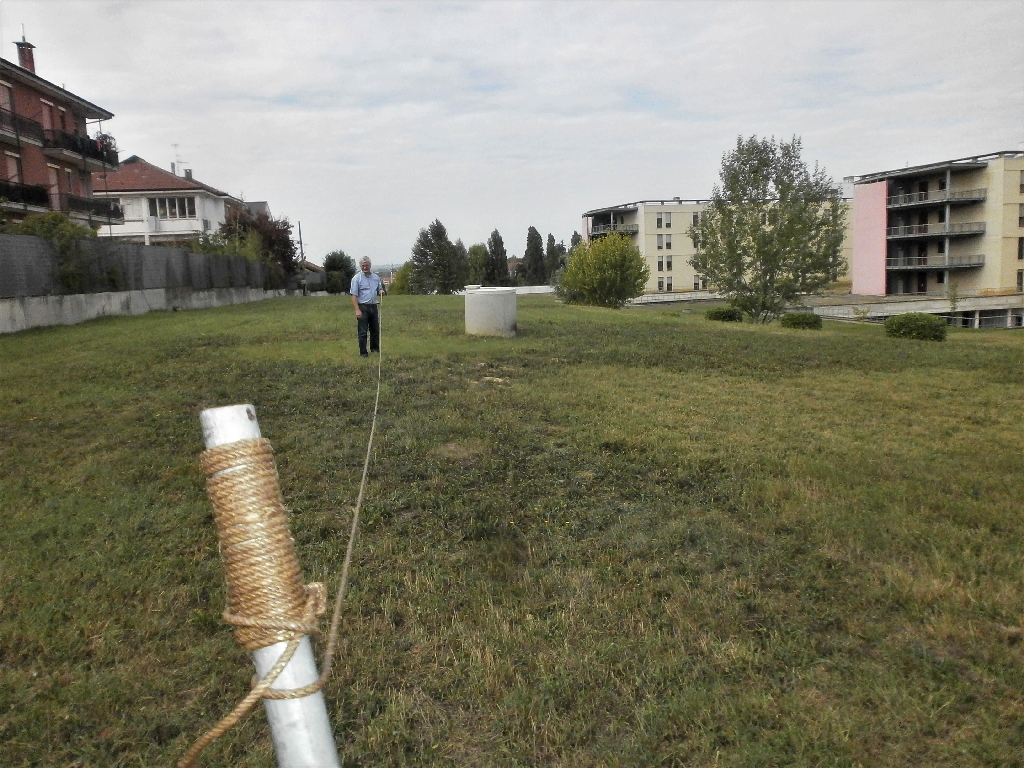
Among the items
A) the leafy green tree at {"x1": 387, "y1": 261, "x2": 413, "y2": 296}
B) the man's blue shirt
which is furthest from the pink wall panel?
the man's blue shirt

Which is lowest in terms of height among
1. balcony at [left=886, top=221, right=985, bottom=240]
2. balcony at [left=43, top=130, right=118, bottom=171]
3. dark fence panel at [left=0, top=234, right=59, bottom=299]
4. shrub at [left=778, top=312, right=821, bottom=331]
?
shrub at [left=778, top=312, right=821, bottom=331]

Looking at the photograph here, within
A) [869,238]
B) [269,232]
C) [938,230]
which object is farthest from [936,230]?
[269,232]

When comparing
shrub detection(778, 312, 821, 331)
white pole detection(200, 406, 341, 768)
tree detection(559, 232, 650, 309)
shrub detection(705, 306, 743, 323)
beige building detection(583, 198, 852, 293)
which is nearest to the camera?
white pole detection(200, 406, 341, 768)

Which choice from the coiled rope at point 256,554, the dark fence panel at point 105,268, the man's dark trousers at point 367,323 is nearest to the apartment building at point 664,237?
the dark fence panel at point 105,268

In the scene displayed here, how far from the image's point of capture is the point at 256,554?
→ 1285 mm

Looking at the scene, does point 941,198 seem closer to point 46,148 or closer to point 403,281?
point 403,281

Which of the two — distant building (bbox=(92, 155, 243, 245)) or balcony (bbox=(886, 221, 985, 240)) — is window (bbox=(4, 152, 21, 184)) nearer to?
distant building (bbox=(92, 155, 243, 245))

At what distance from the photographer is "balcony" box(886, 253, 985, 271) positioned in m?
61.1

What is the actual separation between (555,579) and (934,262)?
68.5 m

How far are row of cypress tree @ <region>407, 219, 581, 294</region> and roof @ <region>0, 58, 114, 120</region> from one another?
133ft

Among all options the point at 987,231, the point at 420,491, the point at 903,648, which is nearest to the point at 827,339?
the point at 420,491

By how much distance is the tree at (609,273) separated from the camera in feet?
151

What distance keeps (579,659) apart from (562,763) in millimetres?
703

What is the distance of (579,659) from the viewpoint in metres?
3.48
